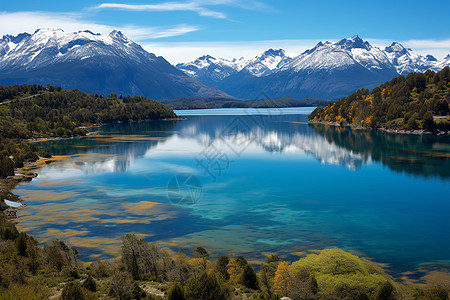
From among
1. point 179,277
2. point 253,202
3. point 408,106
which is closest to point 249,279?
point 179,277

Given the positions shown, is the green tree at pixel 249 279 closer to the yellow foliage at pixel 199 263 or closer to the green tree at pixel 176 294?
the yellow foliage at pixel 199 263

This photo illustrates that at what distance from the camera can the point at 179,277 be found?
28.8 meters

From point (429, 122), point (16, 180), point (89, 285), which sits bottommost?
point (89, 285)

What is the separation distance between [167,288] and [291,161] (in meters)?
64.0

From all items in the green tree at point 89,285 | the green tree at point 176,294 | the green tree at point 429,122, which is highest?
the green tree at point 429,122

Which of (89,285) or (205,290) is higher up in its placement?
(205,290)

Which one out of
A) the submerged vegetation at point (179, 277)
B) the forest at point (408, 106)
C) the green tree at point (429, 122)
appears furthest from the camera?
the forest at point (408, 106)

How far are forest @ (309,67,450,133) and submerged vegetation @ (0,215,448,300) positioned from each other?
127m

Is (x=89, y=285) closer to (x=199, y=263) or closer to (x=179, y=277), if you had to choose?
(x=179, y=277)

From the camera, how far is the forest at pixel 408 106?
142 m

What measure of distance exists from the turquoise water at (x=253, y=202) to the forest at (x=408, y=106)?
48.5 meters

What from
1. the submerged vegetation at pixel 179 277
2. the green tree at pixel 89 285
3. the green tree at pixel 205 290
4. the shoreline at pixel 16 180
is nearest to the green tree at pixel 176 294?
the submerged vegetation at pixel 179 277

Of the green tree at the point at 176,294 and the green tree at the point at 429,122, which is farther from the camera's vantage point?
the green tree at the point at 429,122

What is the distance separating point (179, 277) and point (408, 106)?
14788cm
